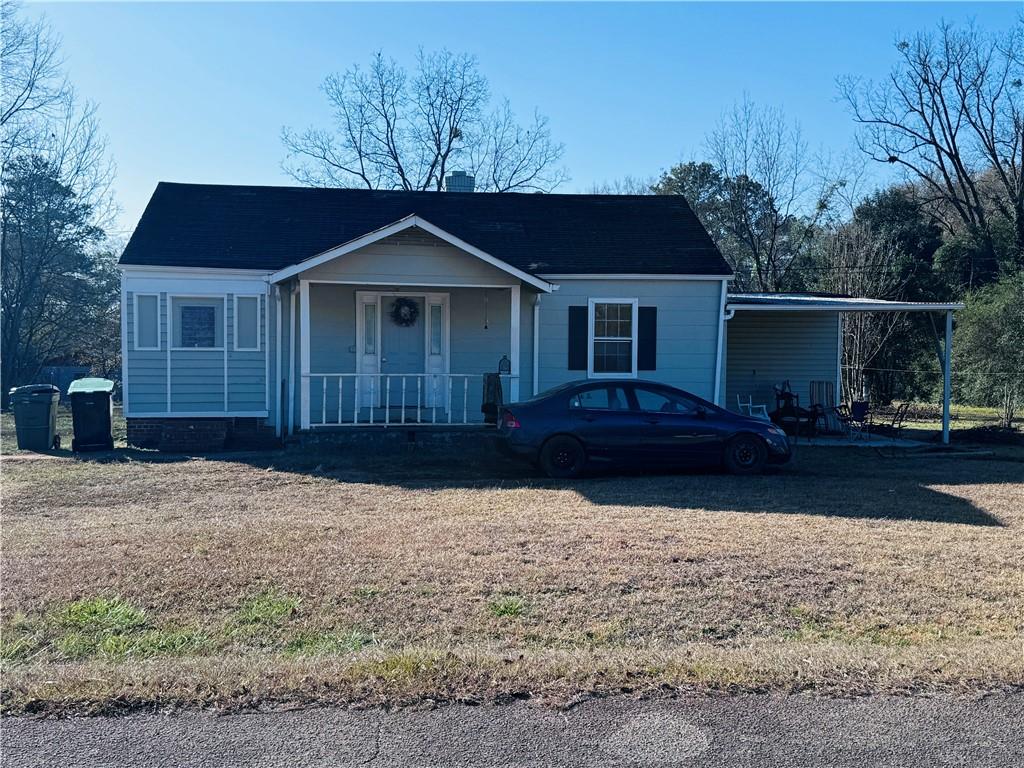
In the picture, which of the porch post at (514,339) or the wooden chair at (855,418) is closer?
the porch post at (514,339)

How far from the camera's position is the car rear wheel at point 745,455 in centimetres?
1181

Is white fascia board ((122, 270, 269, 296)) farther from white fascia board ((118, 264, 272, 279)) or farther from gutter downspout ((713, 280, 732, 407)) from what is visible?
gutter downspout ((713, 280, 732, 407))

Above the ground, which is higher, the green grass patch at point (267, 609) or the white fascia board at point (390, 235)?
the white fascia board at point (390, 235)

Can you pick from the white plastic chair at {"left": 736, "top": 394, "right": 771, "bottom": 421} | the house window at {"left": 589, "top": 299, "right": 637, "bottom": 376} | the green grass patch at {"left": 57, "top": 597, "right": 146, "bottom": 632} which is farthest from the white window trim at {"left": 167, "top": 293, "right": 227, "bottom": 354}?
the green grass patch at {"left": 57, "top": 597, "right": 146, "bottom": 632}

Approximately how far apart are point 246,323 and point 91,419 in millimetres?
2846

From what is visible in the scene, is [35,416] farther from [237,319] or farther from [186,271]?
[237,319]

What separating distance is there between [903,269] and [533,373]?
62.1 ft

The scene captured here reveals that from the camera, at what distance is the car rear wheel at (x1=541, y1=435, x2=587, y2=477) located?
1142cm

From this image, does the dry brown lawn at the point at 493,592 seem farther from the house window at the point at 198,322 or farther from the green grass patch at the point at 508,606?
the house window at the point at 198,322

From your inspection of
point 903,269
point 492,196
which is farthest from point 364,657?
point 903,269

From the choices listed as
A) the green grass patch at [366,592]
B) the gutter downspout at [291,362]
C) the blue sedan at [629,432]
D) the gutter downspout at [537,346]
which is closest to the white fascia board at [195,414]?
the gutter downspout at [291,362]

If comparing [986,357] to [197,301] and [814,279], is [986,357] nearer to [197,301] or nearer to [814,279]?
[814,279]

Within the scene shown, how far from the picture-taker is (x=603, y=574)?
652cm

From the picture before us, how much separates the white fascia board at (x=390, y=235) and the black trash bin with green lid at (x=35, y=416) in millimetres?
4153
